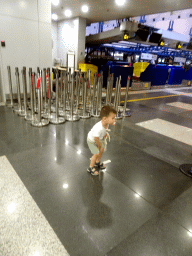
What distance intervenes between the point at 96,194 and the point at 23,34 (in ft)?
17.7

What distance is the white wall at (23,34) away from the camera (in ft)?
16.8

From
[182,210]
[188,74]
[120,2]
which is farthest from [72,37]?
[182,210]

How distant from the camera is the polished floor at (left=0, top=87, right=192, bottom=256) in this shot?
1617mm

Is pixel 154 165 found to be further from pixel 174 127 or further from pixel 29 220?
pixel 174 127

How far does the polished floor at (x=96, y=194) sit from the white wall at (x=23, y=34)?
250cm

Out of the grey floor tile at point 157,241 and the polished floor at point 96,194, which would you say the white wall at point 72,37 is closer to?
the polished floor at point 96,194

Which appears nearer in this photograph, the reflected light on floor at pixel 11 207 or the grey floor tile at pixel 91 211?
the grey floor tile at pixel 91 211

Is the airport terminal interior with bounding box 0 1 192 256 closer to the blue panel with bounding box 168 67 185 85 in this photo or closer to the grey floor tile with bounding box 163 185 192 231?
the grey floor tile with bounding box 163 185 192 231

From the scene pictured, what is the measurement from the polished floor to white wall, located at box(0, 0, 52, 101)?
2503 millimetres

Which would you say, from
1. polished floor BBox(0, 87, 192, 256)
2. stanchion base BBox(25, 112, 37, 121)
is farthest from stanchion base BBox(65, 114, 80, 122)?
stanchion base BBox(25, 112, 37, 121)

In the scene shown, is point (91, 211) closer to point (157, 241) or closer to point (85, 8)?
point (157, 241)

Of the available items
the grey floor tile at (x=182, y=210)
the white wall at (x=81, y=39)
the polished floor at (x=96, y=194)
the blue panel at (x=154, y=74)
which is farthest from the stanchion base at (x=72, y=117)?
the white wall at (x=81, y=39)

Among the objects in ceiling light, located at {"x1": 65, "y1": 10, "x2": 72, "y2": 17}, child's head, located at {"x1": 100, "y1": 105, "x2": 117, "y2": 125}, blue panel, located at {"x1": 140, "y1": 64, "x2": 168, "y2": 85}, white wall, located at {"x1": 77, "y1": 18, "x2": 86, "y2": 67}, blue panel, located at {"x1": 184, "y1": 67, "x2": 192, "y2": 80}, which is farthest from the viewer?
blue panel, located at {"x1": 184, "y1": 67, "x2": 192, "y2": 80}

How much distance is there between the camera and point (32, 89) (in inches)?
169
